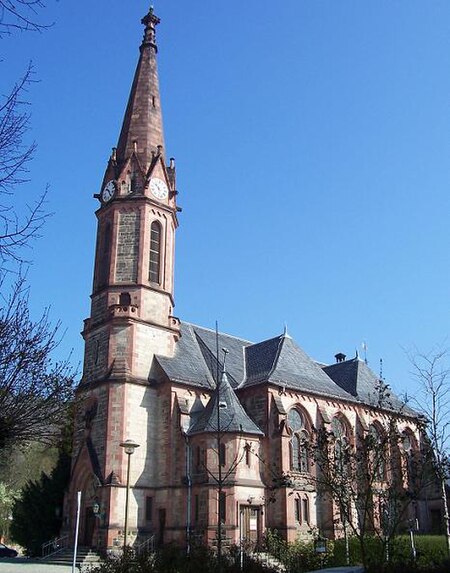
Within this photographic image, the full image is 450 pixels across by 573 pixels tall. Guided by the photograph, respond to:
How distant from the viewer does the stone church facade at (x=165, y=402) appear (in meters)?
33.9

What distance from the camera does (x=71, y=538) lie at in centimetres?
3506

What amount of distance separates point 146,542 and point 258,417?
31.0 ft

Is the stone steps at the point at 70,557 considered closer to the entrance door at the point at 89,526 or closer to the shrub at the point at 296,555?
the entrance door at the point at 89,526

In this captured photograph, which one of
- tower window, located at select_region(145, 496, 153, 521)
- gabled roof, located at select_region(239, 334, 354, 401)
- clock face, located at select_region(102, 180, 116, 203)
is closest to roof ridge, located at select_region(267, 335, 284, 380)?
gabled roof, located at select_region(239, 334, 354, 401)

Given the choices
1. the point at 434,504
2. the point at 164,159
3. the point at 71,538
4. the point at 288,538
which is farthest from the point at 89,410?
the point at 434,504

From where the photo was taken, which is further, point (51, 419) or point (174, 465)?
point (174, 465)

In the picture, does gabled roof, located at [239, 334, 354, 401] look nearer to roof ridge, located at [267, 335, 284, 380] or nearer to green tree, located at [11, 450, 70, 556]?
roof ridge, located at [267, 335, 284, 380]

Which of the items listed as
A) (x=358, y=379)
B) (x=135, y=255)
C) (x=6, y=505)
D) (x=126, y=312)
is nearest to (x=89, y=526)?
(x=126, y=312)

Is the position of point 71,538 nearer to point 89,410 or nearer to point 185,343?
point 89,410

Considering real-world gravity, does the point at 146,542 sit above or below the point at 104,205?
below

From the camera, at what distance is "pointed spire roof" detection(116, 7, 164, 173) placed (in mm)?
42812

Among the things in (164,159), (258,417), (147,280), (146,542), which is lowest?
(146,542)

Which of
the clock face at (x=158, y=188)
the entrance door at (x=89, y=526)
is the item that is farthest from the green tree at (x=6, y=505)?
the clock face at (x=158, y=188)

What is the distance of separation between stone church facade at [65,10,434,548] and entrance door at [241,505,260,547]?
7 centimetres
